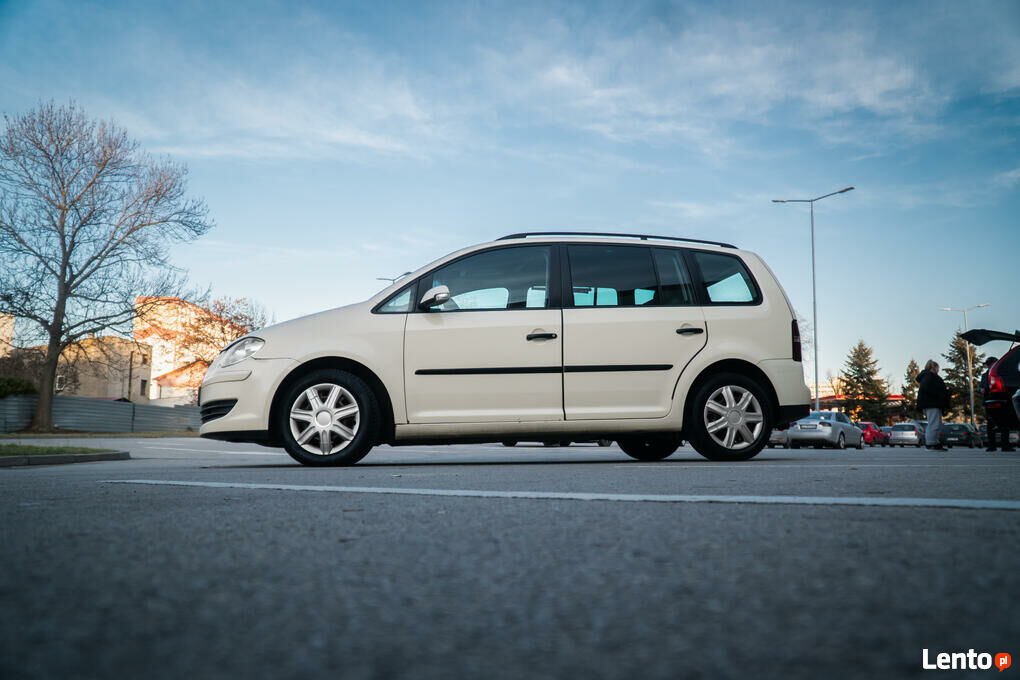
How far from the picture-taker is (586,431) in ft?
23.6

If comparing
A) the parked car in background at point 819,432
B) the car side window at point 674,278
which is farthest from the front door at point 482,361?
the parked car in background at point 819,432

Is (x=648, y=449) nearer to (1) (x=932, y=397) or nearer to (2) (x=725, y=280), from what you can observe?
(2) (x=725, y=280)

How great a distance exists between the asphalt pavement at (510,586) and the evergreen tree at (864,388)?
94094mm

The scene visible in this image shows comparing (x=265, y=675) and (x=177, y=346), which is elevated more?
(x=177, y=346)

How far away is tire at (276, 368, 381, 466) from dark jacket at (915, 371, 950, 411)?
1150 cm

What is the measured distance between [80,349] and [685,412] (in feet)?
95.8

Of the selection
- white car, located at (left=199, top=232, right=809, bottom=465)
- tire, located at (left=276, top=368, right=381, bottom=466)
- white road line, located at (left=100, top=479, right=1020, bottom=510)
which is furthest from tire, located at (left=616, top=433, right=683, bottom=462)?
white road line, located at (left=100, top=479, right=1020, bottom=510)

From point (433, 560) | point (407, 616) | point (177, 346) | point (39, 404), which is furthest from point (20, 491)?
point (177, 346)

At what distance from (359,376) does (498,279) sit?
4.92 feet

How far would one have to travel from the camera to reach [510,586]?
1916 millimetres

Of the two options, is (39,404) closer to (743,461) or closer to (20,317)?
(20,317)

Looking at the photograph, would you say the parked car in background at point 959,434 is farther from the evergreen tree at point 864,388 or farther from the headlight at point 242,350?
the evergreen tree at point 864,388

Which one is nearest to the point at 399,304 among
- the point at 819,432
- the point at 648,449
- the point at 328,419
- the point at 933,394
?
the point at 328,419

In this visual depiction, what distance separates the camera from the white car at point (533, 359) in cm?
691
